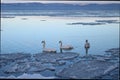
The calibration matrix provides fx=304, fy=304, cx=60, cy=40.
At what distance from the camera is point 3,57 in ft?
22.6

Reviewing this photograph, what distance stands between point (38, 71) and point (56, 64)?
2.02ft

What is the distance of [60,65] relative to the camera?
6223 mm

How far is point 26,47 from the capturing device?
8.25 m

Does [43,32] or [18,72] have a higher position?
[43,32]

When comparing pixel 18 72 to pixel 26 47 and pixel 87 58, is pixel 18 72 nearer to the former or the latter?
pixel 87 58

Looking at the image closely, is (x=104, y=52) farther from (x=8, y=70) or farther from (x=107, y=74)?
(x=8, y=70)

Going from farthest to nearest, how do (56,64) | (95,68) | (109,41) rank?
(109,41) → (56,64) → (95,68)

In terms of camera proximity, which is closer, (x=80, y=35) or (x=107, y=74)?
(x=107, y=74)

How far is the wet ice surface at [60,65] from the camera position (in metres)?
5.46

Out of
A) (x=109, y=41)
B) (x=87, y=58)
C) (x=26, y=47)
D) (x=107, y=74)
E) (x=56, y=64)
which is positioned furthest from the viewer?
(x=109, y=41)

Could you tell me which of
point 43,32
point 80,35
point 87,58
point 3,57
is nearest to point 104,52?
point 87,58

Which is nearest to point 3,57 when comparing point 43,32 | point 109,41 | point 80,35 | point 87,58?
point 87,58

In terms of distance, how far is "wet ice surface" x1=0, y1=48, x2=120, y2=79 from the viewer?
17.9 feet

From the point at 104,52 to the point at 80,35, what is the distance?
317cm
